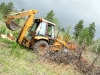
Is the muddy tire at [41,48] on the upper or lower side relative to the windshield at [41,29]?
lower

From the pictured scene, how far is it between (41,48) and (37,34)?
0.93 m

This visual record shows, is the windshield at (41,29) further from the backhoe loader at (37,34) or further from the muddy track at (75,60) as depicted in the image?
the muddy track at (75,60)

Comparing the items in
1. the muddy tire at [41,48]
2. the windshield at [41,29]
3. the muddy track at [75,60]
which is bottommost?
the muddy track at [75,60]

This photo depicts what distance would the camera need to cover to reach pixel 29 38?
14453 mm

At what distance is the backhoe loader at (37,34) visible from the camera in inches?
540

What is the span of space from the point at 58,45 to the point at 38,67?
5069 millimetres

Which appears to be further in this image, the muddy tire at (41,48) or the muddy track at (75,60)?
the muddy tire at (41,48)

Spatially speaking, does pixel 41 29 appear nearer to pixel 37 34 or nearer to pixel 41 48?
pixel 37 34

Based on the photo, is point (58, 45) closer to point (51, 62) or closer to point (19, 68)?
point (51, 62)

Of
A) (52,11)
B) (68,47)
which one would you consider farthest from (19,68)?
(52,11)

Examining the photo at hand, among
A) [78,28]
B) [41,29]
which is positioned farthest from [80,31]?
[41,29]

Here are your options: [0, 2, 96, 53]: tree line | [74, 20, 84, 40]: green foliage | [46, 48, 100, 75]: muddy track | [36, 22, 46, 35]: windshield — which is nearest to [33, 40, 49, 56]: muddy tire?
[46, 48, 100, 75]: muddy track

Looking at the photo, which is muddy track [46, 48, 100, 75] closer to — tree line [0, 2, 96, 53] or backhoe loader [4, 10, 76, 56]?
backhoe loader [4, 10, 76, 56]

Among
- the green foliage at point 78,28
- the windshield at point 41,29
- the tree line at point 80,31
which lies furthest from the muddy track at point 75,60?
the green foliage at point 78,28
